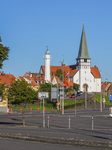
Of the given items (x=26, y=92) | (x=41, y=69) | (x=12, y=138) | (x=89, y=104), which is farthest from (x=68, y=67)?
(x=12, y=138)

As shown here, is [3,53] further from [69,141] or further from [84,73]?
[84,73]

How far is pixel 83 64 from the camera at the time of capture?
18150cm

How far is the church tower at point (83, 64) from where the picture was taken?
575 feet

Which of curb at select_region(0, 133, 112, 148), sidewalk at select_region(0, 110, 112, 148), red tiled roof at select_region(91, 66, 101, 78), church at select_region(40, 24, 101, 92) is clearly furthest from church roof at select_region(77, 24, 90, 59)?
curb at select_region(0, 133, 112, 148)

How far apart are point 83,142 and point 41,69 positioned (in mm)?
180400

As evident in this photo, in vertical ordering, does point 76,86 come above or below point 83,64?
below

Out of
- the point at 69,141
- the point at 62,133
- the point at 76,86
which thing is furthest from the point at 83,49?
the point at 69,141

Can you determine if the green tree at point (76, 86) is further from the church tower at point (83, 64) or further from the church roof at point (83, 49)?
the church roof at point (83, 49)

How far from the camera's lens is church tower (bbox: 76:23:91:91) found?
175m

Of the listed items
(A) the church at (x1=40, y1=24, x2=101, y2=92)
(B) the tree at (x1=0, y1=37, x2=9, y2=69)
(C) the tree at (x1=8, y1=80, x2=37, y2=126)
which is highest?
(A) the church at (x1=40, y1=24, x2=101, y2=92)

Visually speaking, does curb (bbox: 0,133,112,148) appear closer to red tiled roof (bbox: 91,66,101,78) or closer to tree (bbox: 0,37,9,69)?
tree (bbox: 0,37,9,69)

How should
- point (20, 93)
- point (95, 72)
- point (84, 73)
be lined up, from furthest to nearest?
point (95, 72) → point (84, 73) → point (20, 93)

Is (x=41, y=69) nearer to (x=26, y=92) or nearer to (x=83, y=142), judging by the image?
(x=26, y=92)

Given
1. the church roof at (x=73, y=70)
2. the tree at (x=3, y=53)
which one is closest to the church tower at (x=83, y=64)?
the church roof at (x=73, y=70)
